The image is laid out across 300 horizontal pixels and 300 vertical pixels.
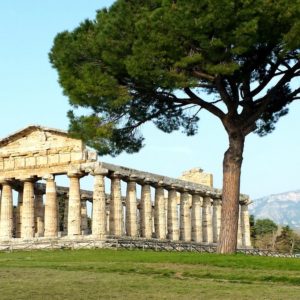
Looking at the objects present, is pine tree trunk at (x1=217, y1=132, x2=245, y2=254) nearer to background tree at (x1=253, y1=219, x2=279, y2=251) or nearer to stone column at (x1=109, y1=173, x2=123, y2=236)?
stone column at (x1=109, y1=173, x2=123, y2=236)

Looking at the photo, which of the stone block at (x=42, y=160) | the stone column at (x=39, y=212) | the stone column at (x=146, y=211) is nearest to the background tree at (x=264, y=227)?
the stone column at (x=39, y=212)

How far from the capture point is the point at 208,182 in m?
72.9

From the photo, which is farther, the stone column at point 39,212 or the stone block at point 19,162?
the stone column at point 39,212

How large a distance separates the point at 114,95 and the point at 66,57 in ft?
10.5

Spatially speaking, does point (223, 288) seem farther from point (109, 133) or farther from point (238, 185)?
point (109, 133)

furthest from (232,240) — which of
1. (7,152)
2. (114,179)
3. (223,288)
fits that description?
(7,152)

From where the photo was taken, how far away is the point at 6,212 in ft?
185

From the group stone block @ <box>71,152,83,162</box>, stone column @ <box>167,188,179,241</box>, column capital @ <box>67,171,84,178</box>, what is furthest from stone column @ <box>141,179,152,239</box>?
stone block @ <box>71,152,83,162</box>

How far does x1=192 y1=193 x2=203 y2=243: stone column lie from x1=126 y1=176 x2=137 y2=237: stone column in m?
10.4

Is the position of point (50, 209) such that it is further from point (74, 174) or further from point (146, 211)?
point (146, 211)

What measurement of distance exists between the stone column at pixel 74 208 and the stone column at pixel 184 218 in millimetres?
12835

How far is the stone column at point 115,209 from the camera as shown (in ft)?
174

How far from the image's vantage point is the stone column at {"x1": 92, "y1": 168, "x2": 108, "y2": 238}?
50.9m

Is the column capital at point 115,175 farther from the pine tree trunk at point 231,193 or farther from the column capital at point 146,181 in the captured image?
the pine tree trunk at point 231,193
